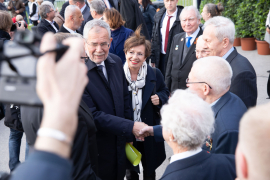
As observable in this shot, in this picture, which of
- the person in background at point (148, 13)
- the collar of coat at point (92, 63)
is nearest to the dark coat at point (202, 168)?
the collar of coat at point (92, 63)

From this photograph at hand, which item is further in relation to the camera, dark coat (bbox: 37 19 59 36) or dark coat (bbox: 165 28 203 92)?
dark coat (bbox: 37 19 59 36)

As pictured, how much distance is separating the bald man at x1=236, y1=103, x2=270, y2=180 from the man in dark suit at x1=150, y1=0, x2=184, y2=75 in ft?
14.3

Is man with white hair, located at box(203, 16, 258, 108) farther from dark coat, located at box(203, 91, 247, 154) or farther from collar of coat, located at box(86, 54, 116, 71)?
collar of coat, located at box(86, 54, 116, 71)

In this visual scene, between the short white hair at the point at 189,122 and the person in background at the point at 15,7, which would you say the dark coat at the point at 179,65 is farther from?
the person in background at the point at 15,7

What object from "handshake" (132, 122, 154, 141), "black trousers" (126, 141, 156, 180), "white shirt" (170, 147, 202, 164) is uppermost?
"white shirt" (170, 147, 202, 164)

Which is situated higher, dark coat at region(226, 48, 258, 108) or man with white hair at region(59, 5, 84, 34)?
man with white hair at region(59, 5, 84, 34)

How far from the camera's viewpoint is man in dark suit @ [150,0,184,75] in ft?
17.3

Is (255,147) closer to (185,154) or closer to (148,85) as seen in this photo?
(185,154)

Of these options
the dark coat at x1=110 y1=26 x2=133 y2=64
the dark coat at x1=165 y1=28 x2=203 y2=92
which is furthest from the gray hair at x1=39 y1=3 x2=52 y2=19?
the dark coat at x1=165 y1=28 x2=203 y2=92

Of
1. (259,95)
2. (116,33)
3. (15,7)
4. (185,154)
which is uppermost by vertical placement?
(15,7)

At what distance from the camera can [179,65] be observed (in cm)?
409

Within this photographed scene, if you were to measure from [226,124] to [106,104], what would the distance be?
1.20 metres

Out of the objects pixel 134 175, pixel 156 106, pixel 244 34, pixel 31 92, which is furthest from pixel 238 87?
pixel 244 34

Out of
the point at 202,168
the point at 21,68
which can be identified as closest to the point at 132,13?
the point at 202,168
